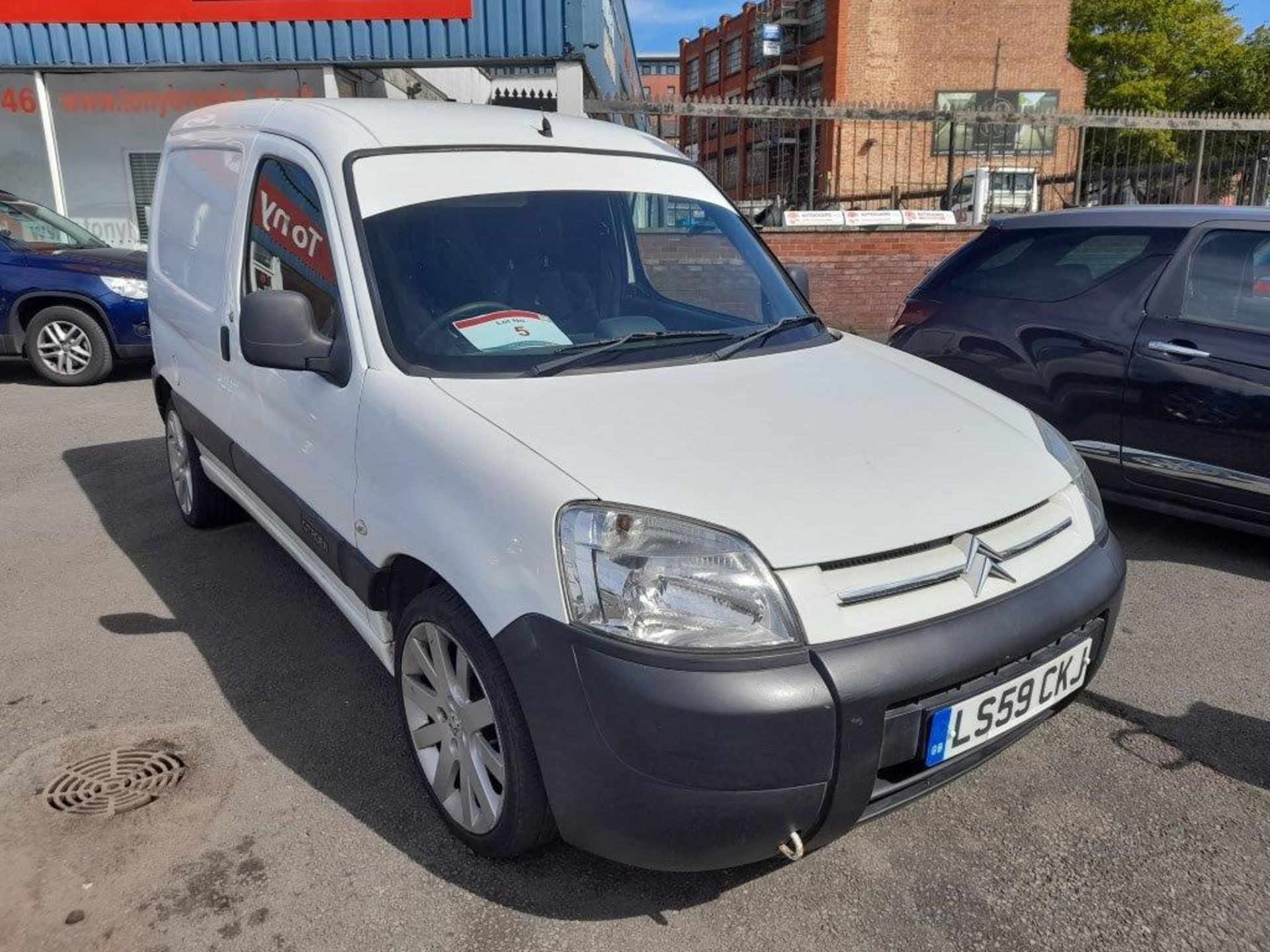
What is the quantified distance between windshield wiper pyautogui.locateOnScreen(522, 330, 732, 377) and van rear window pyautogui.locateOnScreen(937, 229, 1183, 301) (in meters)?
2.64

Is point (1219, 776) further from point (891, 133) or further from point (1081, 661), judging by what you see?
point (891, 133)

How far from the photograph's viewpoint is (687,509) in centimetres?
203

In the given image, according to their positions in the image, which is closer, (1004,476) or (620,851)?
(620,851)

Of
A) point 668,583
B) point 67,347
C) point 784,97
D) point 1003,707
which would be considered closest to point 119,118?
point 67,347

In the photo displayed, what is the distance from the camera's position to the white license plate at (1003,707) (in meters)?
2.10

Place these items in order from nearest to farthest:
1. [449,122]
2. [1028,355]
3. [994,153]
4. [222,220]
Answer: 1. [449,122]
2. [222,220]
3. [1028,355]
4. [994,153]

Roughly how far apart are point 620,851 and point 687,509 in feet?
2.36

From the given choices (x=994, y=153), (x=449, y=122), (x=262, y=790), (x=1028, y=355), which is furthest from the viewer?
(x=994, y=153)

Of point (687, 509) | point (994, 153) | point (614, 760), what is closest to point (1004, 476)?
point (687, 509)

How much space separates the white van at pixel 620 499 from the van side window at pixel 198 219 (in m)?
0.17

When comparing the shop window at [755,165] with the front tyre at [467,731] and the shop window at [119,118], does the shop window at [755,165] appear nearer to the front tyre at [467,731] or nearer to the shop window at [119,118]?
the shop window at [119,118]

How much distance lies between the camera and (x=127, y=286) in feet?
29.1

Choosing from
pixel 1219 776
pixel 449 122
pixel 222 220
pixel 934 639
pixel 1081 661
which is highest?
pixel 449 122

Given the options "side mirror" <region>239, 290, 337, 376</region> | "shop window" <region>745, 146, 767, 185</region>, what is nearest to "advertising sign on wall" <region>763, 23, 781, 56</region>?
"shop window" <region>745, 146, 767, 185</region>
